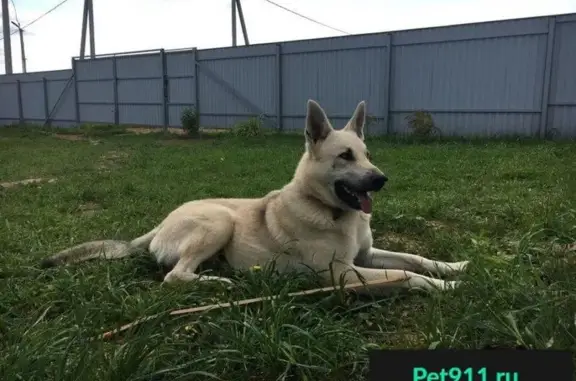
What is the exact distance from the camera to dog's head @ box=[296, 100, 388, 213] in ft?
9.71

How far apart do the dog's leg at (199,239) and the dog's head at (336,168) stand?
629 millimetres

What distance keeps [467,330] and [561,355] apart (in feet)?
1.78

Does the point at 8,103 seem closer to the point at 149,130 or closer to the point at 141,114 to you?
the point at 141,114

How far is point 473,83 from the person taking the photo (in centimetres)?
1169

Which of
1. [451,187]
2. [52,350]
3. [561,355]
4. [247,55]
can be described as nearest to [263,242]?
[52,350]

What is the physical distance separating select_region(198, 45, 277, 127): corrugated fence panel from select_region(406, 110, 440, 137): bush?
5242mm

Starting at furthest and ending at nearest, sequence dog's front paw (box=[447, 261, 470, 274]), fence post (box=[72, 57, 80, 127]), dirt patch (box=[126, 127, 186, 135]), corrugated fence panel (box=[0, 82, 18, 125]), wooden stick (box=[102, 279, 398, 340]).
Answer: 1. corrugated fence panel (box=[0, 82, 18, 125])
2. fence post (box=[72, 57, 80, 127])
3. dirt patch (box=[126, 127, 186, 135])
4. dog's front paw (box=[447, 261, 470, 274])
5. wooden stick (box=[102, 279, 398, 340])

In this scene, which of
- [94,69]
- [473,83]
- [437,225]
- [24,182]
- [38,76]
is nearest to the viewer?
[437,225]

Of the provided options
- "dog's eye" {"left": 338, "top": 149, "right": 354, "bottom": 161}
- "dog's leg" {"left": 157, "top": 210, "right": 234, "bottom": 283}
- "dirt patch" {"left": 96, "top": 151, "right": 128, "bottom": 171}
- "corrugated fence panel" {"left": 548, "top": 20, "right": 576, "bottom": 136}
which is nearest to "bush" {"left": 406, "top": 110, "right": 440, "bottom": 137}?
"corrugated fence panel" {"left": 548, "top": 20, "right": 576, "bottom": 136}

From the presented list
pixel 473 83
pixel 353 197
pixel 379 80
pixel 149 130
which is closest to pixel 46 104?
pixel 149 130

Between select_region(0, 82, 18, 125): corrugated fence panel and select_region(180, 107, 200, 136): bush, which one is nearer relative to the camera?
select_region(180, 107, 200, 136): bush

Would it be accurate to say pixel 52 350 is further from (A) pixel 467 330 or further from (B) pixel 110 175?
(B) pixel 110 175

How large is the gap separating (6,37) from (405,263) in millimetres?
28928

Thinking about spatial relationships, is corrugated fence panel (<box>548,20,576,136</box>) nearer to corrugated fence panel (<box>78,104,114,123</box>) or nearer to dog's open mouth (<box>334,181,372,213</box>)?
dog's open mouth (<box>334,181,372,213</box>)
